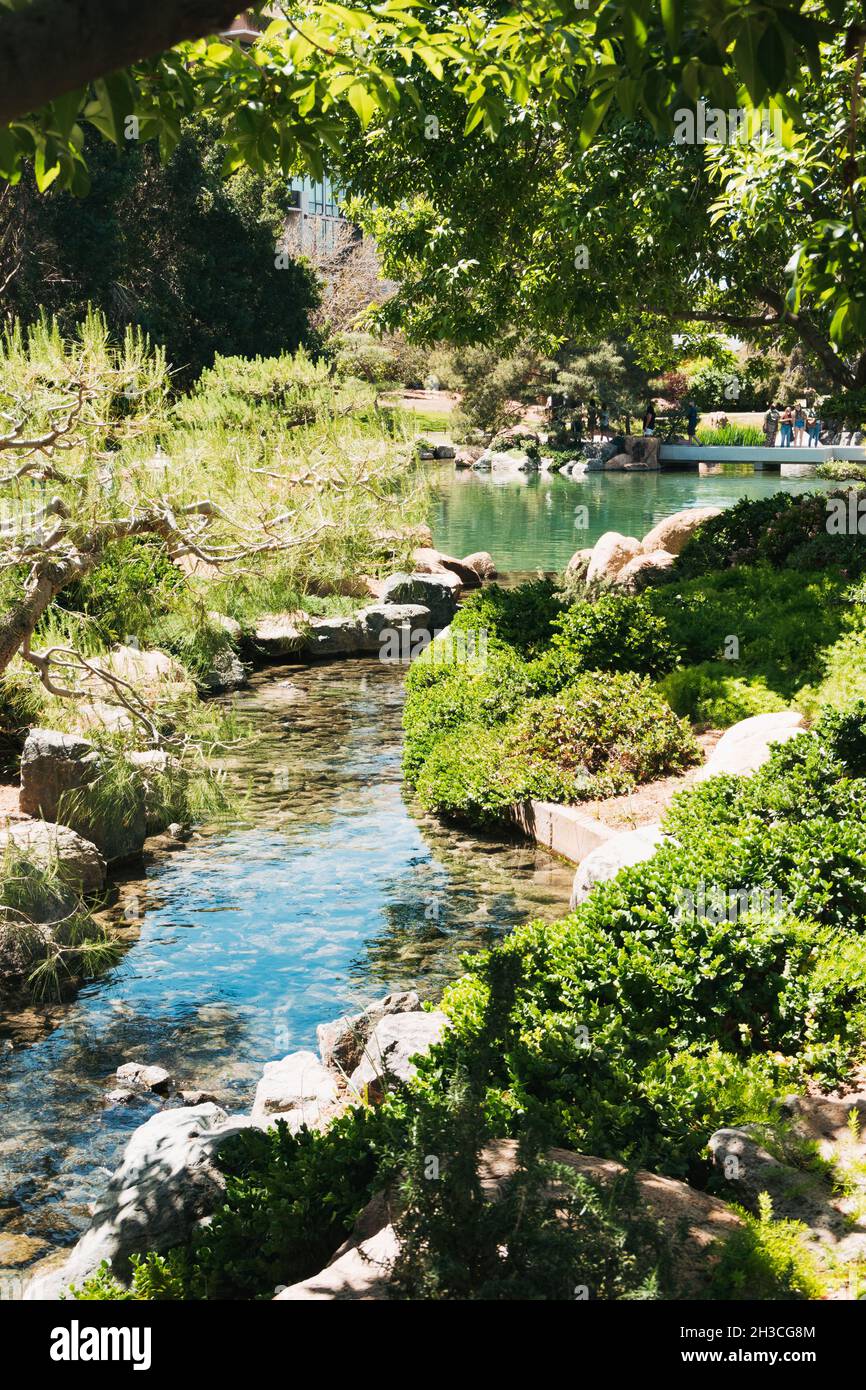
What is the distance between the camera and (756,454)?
44.8 m

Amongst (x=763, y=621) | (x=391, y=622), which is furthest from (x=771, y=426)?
(x=763, y=621)

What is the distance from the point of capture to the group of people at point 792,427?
1839 inches

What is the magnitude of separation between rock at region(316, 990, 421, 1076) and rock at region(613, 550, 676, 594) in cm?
1075

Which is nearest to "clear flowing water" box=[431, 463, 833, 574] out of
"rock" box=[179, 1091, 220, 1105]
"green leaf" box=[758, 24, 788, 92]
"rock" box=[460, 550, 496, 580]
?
"rock" box=[460, 550, 496, 580]

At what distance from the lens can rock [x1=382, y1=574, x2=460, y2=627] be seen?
19.8 m

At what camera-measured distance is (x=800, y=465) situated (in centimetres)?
4369

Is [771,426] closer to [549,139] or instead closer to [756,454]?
[756,454]

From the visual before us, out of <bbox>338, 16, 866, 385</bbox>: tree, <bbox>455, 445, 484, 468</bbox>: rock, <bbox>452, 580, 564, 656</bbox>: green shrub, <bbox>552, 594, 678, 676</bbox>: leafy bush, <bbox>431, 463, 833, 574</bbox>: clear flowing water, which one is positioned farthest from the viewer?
<bbox>455, 445, 484, 468</bbox>: rock

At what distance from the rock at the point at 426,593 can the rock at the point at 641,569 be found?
2.99 meters

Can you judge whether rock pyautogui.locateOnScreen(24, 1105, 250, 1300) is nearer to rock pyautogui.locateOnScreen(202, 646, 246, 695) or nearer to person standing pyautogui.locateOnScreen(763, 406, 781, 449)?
rock pyautogui.locateOnScreen(202, 646, 246, 695)
